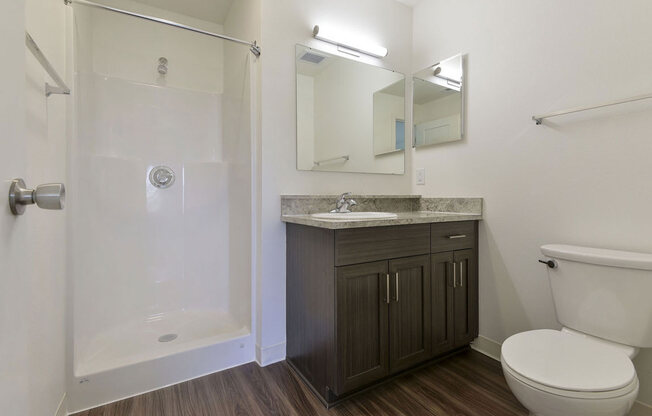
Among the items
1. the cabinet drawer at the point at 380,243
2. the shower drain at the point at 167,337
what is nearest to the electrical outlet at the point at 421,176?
the cabinet drawer at the point at 380,243

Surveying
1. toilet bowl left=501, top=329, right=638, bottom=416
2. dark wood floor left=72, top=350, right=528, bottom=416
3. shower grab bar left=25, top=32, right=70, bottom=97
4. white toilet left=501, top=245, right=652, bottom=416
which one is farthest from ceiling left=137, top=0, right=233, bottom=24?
toilet bowl left=501, top=329, right=638, bottom=416

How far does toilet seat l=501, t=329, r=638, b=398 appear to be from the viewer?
96 cm

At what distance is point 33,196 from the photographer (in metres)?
0.49

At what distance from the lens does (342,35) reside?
208 cm

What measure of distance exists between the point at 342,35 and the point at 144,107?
1.53m

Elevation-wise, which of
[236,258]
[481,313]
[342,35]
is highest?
[342,35]

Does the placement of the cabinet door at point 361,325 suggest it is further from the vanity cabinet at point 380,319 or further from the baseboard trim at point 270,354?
the baseboard trim at point 270,354

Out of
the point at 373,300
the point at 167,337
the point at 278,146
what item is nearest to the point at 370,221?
the point at 373,300

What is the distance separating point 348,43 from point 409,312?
69.2 inches

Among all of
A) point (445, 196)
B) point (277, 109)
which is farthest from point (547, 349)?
point (277, 109)

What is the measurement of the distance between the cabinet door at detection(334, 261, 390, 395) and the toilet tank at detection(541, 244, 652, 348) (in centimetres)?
79

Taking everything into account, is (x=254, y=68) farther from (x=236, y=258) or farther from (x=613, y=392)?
(x=613, y=392)

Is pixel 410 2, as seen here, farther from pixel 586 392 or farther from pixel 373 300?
pixel 586 392

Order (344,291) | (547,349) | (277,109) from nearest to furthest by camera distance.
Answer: (547,349), (344,291), (277,109)
